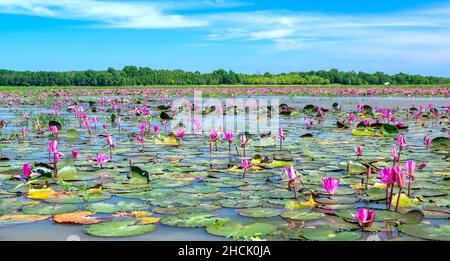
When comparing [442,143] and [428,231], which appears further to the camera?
[442,143]

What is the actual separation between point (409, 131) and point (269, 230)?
707 centimetres

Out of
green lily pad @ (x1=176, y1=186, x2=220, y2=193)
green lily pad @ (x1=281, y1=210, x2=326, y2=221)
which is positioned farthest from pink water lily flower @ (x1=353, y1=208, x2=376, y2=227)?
green lily pad @ (x1=176, y1=186, x2=220, y2=193)

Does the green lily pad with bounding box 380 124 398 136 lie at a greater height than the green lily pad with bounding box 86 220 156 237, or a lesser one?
greater

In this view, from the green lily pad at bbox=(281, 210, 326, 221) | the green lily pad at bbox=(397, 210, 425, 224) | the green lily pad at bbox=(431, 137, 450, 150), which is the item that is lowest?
the green lily pad at bbox=(281, 210, 326, 221)

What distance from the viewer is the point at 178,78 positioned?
61594mm

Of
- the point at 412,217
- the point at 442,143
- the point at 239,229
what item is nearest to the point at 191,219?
the point at 239,229

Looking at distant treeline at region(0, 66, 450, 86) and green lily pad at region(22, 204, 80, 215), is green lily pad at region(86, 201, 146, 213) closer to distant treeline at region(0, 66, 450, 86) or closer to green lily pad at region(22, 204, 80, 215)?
green lily pad at region(22, 204, 80, 215)

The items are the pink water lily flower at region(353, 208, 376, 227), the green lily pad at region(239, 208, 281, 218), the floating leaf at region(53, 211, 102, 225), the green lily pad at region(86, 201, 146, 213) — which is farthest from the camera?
the green lily pad at region(86, 201, 146, 213)

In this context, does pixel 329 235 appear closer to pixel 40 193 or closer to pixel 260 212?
pixel 260 212

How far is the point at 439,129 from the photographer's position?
9750 mm

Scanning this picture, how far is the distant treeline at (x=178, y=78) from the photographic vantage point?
196 feet

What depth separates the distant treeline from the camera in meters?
59.7

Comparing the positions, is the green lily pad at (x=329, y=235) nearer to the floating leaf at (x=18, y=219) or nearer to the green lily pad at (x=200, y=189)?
the green lily pad at (x=200, y=189)
